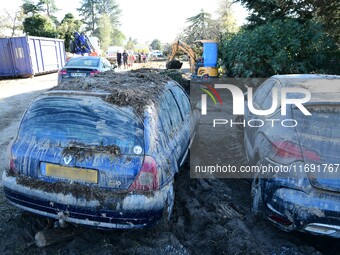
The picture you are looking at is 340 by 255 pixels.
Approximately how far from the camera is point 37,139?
282cm

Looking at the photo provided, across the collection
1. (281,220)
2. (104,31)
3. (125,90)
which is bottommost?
(281,220)

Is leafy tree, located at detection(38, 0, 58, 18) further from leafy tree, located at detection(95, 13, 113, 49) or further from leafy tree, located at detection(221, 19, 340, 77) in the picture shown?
leafy tree, located at detection(221, 19, 340, 77)

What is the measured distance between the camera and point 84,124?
2.76m

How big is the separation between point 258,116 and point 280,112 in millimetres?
819

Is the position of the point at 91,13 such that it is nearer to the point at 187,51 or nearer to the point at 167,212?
the point at 187,51

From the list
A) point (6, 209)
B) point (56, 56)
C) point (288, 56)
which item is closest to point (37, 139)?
point (6, 209)

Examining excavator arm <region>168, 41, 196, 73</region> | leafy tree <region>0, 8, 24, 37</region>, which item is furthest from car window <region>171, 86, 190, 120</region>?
leafy tree <region>0, 8, 24, 37</region>

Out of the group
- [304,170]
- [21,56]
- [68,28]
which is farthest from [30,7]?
[304,170]

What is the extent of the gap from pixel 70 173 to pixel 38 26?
32.0m

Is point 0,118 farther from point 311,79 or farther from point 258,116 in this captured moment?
point 311,79

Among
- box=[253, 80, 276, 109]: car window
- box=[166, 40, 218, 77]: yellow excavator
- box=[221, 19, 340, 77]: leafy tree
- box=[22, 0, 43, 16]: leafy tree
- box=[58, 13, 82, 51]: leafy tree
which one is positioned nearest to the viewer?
box=[253, 80, 276, 109]: car window

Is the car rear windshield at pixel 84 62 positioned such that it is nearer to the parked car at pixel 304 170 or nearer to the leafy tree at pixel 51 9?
the parked car at pixel 304 170

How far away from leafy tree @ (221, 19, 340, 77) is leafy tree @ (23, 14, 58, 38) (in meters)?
26.5

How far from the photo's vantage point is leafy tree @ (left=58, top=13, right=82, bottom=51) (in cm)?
3150
